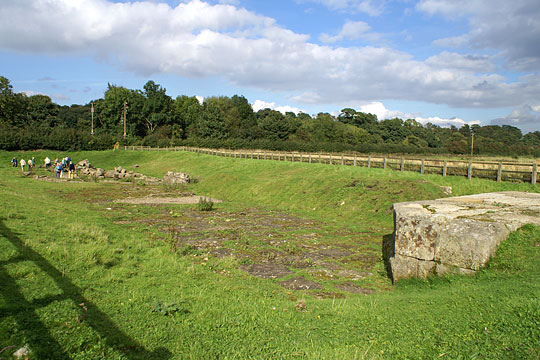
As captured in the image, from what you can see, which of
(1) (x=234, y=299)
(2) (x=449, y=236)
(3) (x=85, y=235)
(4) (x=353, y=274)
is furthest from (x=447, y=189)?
(3) (x=85, y=235)

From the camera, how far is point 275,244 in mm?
9859

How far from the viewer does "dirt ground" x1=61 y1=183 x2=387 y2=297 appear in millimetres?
7166

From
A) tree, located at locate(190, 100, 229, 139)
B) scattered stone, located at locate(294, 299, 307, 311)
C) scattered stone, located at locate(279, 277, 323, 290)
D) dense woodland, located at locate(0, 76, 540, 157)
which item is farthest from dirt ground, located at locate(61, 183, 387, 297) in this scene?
tree, located at locate(190, 100, 229, 139)

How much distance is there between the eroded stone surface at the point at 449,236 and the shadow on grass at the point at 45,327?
4807 millimetres

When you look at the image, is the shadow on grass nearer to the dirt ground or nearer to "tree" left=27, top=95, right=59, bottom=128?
the dirt ground

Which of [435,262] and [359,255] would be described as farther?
[359,255]

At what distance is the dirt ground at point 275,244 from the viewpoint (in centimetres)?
717

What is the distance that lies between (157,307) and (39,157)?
50907mm

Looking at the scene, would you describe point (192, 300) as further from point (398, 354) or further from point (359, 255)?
point (359, 255)

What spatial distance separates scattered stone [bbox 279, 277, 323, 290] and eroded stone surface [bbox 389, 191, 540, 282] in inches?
62.4

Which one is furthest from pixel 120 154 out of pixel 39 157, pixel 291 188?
pixel 291 188

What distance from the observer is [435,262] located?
617cm

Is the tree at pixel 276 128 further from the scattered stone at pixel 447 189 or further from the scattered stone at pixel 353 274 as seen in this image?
the scattered stone at pixel 353 274

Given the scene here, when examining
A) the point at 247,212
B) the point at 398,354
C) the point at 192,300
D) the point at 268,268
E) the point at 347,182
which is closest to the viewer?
the point at 398,354
